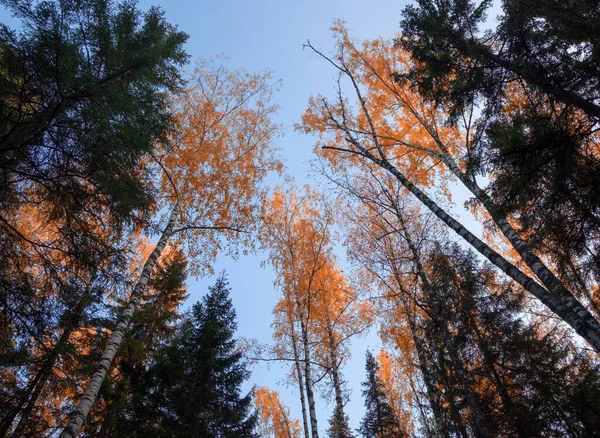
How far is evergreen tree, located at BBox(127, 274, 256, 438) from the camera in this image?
8.14 m

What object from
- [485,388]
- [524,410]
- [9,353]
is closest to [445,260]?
[485,388]

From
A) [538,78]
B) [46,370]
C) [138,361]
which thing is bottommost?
[46,370]

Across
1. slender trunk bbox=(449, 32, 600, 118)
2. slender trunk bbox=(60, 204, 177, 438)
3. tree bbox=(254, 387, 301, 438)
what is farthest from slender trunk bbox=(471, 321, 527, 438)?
tree bbox=(254, 387, 301, 438)

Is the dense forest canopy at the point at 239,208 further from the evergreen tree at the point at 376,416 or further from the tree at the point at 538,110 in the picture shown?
the evergreen tree at the point at 376,416

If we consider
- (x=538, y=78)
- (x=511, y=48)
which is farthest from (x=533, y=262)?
(x=511, y=48)

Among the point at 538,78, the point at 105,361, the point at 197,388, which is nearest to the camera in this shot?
the point at 538,78

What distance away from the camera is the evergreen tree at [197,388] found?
320 inches

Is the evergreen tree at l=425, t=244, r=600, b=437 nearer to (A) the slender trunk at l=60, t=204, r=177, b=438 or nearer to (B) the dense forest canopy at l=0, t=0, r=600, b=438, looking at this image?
(B) the dense forest canopy at l=0, t=0, r=600, b=438

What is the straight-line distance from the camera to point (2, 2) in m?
4.29

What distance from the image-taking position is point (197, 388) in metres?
8.70

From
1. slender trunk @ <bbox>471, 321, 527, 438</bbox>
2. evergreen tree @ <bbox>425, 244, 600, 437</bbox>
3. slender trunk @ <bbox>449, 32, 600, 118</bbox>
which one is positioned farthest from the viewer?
slender trunk @ <bbox>471, 321, 527, 438</bbox>

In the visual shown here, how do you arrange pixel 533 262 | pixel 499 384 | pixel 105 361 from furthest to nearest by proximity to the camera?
pixel 499 384, pixel 105 361, pixel 533 262

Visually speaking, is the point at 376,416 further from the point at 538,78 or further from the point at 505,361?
the point at 538,78

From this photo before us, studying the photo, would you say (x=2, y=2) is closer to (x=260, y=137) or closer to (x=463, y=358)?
(x=260, y=137)
